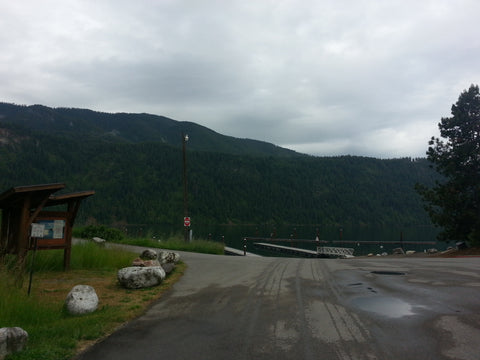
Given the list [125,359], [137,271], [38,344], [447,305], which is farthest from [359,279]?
[38,344]

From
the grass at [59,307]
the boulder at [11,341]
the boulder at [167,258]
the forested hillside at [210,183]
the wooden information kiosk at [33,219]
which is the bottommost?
the grass at [59,307]

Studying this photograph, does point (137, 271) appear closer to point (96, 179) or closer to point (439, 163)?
point (439, 163)

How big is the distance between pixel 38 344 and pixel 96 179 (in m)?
148

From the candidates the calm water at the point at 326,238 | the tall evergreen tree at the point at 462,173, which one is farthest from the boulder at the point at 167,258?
the tall evergreen tree at the point at 462,173

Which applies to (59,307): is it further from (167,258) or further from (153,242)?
(153,242)

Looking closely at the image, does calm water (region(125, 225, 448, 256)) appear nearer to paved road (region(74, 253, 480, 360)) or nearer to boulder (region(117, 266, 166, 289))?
boulder (region(117, 266, 166, 289))

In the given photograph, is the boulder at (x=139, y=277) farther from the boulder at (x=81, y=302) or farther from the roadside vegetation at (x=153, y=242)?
the roadside vegetation at (x=153, y=242)

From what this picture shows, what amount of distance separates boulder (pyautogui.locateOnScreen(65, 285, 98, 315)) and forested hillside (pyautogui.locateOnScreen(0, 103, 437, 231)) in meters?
112

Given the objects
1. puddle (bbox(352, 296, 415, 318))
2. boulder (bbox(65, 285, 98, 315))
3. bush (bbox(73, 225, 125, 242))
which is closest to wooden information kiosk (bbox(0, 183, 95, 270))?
boulder (bbox(65, 285, 98, 315))

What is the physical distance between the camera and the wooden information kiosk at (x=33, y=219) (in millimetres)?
9922

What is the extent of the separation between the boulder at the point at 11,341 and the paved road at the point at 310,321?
0.90m

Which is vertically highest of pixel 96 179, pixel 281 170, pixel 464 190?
pixel 281 170

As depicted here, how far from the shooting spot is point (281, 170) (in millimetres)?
189250

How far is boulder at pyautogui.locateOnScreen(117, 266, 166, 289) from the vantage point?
30.7 ft
